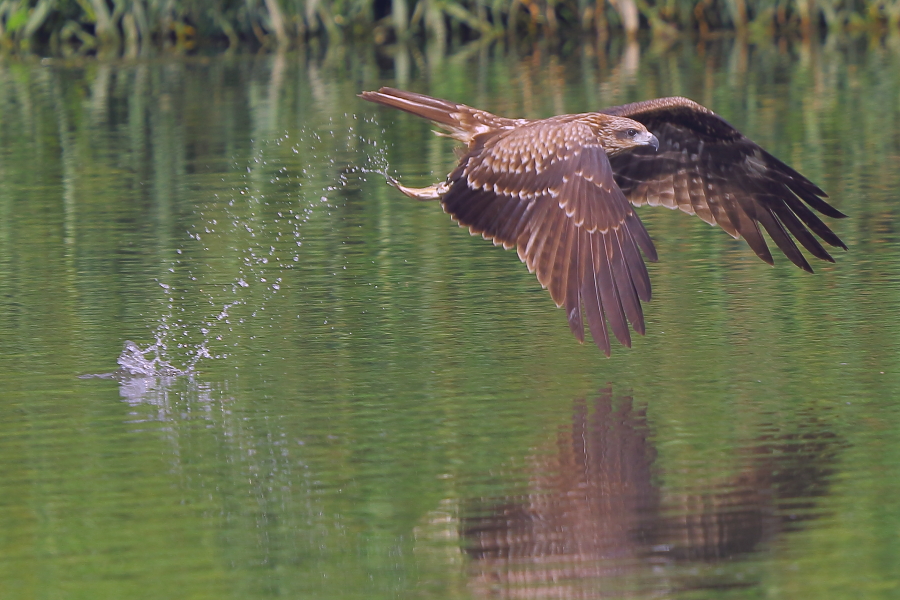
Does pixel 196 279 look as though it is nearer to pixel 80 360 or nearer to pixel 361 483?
pixel 80 360

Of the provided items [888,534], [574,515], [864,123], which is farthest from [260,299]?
[864,123]

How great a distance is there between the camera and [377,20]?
26.6 meters

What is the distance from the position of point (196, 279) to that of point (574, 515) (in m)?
4.69

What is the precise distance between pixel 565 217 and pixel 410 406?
1.04 metres

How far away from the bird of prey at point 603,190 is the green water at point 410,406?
0.45 m

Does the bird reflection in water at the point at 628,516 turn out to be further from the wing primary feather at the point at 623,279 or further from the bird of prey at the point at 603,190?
the bird of prey at the point at 603,190

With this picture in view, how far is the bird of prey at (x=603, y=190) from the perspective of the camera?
705 centimetres

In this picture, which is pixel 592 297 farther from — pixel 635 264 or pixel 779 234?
pixel 779 234

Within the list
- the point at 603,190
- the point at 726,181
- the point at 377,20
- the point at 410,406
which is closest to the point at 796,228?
the point at 726,181

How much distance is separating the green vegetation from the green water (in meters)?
11.0

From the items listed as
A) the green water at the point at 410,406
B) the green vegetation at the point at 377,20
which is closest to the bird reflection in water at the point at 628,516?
the green water at the point at 410,406

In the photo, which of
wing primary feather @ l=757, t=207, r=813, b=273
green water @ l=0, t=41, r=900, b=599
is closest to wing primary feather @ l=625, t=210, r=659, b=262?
green water @ l=0, t=41, r=900, b=599

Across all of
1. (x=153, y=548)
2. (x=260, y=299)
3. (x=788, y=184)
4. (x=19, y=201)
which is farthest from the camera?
(x=19, y=201)

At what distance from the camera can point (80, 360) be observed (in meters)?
8.03
